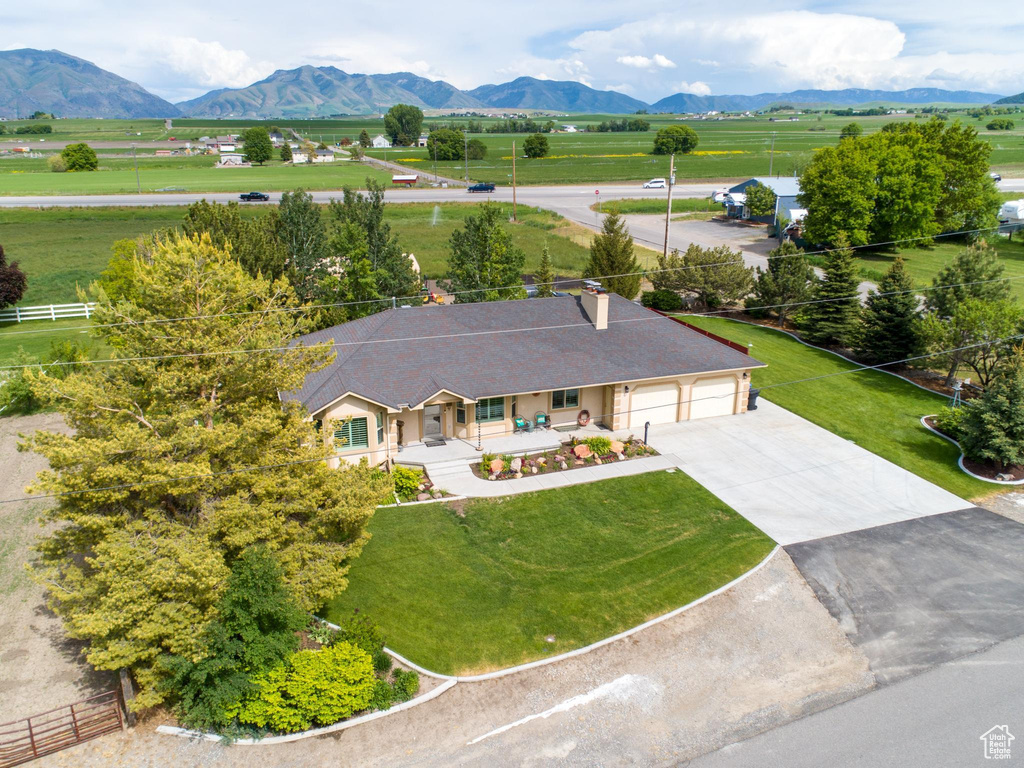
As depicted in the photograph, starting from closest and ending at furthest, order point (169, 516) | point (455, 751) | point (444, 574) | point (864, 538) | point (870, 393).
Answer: point (455, 751), point (169, 516), point (444, 574), point (864, 538), point (870, 393)

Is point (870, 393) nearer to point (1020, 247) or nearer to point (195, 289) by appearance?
point (195, 289)

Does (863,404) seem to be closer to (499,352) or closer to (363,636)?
(499,352)

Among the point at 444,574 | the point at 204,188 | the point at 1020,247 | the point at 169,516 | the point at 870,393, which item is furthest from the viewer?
A: the point at 204,188

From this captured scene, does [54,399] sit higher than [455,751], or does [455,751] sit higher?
[54,399]

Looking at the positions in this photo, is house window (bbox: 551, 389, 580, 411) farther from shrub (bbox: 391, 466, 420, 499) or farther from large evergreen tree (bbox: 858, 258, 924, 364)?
large evergreen tree (bbox: 858, 258, 924, 364)

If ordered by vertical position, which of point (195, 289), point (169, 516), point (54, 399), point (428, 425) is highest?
point (195, 289)

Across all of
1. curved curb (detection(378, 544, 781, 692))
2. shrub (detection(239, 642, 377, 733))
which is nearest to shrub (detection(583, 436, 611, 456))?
curved curb (detection(378, 544, 781, 692))

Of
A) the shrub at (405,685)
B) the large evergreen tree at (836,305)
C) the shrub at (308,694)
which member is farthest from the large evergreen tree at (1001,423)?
the shrub at (308,694)

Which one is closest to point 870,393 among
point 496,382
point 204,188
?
point 496,382
